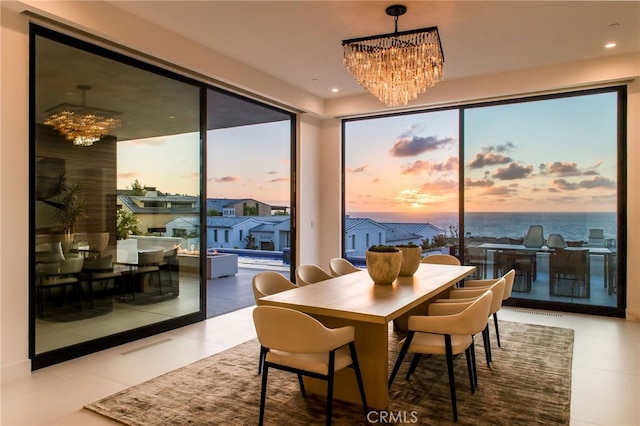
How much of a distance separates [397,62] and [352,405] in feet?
9.02

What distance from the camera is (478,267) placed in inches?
238

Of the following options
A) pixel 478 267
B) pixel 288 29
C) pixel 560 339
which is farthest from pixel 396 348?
pixel 288 29

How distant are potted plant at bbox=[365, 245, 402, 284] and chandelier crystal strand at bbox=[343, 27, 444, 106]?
1531 mm

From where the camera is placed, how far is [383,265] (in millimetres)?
3404

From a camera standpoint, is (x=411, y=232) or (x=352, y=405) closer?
(x=352, y=405)

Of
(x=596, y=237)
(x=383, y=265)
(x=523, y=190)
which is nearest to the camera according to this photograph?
(x=383, y=265)

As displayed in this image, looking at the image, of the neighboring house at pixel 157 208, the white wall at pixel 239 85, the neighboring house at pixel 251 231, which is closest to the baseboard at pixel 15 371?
the white wall at pixel 239 85

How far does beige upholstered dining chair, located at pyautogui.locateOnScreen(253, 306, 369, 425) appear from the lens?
7.41 ft

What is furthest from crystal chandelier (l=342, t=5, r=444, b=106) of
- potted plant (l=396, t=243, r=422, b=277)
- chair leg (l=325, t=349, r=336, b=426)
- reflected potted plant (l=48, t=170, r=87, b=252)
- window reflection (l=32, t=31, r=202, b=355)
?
reflected potted plant (l=48, t=170, r=87, b=252)

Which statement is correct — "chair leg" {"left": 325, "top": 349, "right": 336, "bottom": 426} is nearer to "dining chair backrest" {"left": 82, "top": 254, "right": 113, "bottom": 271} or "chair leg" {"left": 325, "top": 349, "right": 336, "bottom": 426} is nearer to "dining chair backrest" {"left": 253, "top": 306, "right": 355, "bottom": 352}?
"dining chair backrest" {"left": 253, "top": 306, "right": 355, "bottom": 352}

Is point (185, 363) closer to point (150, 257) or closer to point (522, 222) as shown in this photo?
point (150, 257)

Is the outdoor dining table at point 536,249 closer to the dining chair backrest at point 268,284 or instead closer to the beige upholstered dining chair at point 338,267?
the beige upholstered dining chair at point 338,267

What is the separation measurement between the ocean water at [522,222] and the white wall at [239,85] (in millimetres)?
359

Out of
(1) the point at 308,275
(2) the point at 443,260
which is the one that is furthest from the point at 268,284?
(2) the point at 443,260
